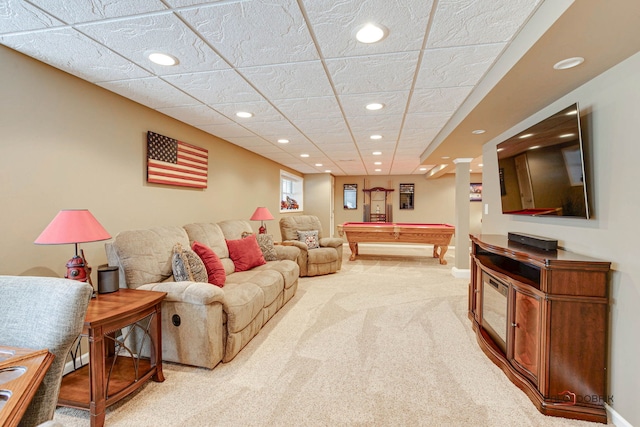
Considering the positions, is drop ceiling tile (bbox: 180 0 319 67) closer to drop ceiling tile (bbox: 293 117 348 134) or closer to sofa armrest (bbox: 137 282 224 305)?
drop ceiling tile (bbox: 293 117 348 134)

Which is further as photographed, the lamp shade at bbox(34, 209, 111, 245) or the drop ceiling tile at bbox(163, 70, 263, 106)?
the drop ceiling tile at bbox(163, 70, 263, 106)

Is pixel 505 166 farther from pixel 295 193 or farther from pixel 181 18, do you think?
pixel 295 193

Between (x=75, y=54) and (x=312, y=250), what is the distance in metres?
3.87

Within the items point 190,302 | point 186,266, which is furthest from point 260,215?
point 190,302

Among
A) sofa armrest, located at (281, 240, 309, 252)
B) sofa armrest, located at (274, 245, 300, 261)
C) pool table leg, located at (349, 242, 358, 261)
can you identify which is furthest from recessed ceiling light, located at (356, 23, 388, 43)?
pool table leg, located at (349, 242, 358, 261)

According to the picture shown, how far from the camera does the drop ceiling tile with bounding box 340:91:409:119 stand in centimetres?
250

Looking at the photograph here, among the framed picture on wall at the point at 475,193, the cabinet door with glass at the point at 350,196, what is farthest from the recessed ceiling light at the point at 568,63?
the cabinet door with glass at the point at 350,196

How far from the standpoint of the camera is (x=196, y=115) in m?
3.06

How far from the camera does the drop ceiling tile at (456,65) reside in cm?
177

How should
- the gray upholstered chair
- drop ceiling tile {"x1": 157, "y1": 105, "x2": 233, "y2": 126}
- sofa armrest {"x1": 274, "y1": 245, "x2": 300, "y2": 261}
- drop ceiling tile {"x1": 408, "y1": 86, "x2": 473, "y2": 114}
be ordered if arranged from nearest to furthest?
the gray upholstered chair < drop ceiling tile {"x1": 408, "y1": 86, "x2": 473, "y2": 114} < drop ceiling tile {"x1": 157, "y1": 105, "x2": 233, "y2": 126} < sofa armrest {"x1": 274, "y1": 245, "x2": 300, "y2": 261}

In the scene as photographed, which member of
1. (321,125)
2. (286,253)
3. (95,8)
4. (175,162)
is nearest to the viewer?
(95,8)

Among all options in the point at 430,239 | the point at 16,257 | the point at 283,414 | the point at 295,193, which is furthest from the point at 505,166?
the point at 295,193

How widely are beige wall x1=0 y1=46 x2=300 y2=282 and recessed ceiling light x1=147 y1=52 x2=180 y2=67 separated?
0.81 meters

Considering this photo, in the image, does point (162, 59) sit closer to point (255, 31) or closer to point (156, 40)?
point (156, 40)
